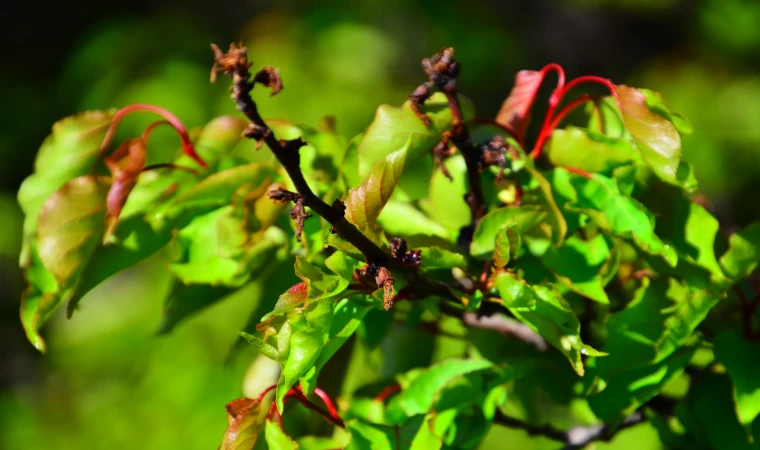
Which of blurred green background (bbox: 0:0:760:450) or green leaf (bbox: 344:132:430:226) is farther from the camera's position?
blurred green background (bbox: 0:0:760:450)

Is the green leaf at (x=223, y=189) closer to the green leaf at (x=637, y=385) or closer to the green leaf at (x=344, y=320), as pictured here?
the green leaf at (x=344, y=320)

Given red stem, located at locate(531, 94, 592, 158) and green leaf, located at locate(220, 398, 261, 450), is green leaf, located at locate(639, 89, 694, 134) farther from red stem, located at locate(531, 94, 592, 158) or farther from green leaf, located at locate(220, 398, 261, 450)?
green leaf, located at locate(220, 398, 261, 450)

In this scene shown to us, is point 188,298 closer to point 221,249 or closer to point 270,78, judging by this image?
point 221,249

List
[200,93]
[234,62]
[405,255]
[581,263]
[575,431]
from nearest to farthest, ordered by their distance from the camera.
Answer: [234,62], [405,255], [581,263], [575,431], [200,93]

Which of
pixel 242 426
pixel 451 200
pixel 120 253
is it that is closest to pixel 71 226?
pixel 120 253

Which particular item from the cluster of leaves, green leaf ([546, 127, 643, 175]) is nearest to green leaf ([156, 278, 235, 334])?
the cluster of leaves

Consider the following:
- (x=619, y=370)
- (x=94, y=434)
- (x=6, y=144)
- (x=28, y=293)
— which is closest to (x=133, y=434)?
(x=94, y=434)

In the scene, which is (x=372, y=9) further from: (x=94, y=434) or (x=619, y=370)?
(x=619, y=370)

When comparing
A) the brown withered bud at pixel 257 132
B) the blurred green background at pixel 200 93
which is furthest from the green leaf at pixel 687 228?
the blurred green background at pixel 200 93
